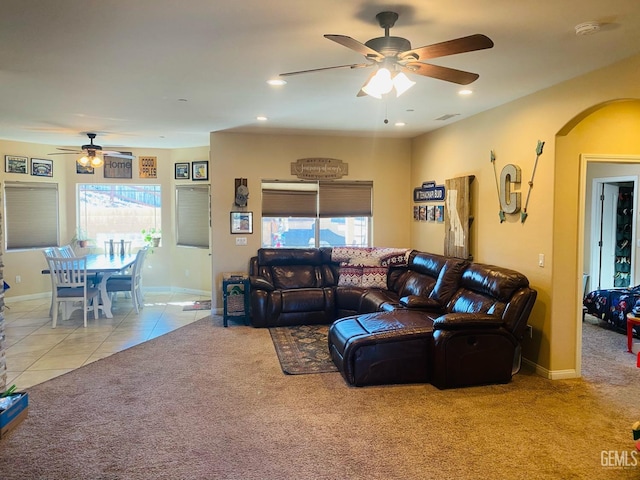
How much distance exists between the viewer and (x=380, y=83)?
2619mm

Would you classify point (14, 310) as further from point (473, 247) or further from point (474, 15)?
point (474, 15)

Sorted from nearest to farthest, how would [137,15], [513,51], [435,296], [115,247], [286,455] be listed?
[137,15] → [286,455] → [513,51] → [435,296] → [115,247]

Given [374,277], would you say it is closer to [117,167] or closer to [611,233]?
[611,233]

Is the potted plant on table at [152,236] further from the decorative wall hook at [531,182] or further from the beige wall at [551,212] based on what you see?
the decorative wall hook at [531,182]

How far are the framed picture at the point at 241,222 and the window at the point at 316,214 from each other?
247 mm

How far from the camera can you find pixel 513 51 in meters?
3.23

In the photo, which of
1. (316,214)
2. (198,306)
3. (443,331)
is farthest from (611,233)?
(198,306)

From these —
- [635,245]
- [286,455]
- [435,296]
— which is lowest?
[286,455]

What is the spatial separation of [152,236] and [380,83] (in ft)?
22.9

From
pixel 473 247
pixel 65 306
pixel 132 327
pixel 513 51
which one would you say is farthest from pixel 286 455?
pixel 65 306

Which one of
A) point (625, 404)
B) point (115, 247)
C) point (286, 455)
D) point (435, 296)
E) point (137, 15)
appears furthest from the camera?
point (115, 247)

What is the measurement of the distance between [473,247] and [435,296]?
846mm

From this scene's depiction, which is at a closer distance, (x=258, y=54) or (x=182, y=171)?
(x=258, y=54)

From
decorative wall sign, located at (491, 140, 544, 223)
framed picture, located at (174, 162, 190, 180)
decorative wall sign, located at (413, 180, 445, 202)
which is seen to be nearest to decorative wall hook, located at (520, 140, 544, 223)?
decorative wall sign, located at (491, 140, 544, 223)
